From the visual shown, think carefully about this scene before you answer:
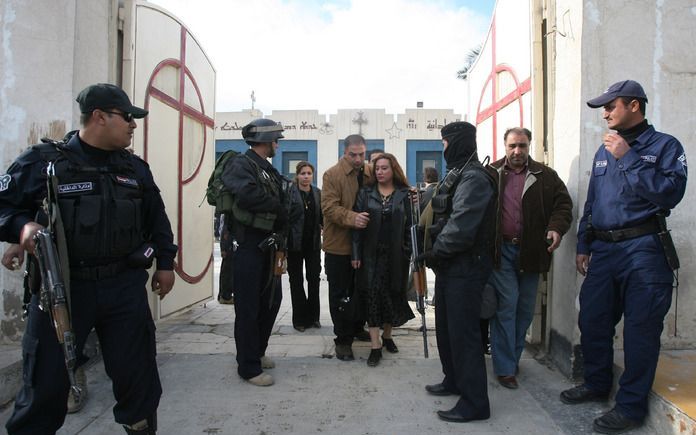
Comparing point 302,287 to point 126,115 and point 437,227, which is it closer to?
point 437,227

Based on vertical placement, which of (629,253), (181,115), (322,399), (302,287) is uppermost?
(181,115)

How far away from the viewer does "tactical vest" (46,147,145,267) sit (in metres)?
2.10

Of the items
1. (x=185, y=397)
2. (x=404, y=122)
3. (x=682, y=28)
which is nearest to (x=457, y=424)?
(x=185, y=397)

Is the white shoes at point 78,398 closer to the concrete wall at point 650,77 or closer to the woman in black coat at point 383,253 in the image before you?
the woman in black coat at point 383,253

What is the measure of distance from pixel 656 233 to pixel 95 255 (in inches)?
115

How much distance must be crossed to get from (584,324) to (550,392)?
1.95 ft

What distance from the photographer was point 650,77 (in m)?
3.34

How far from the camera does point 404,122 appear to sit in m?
22.4

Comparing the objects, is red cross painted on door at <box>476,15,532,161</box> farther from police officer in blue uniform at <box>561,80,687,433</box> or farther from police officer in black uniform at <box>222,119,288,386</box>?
police officer in black uniform at <box>222,119,288,386</box>

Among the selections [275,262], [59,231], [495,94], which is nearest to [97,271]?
[59,231]

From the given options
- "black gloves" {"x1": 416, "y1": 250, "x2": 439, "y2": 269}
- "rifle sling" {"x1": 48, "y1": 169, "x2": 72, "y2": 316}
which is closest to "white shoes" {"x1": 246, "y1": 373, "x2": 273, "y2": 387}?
"black gloves" {"x1": 416, "y1": 250, "x2": 439, "y2": 269}

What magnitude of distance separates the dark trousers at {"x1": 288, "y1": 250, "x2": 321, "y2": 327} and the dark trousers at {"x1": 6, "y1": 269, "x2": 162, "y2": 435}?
2647 millimetres

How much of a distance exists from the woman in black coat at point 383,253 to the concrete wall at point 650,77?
1260 millimetres

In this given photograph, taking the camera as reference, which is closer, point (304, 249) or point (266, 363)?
point (266, 363)
